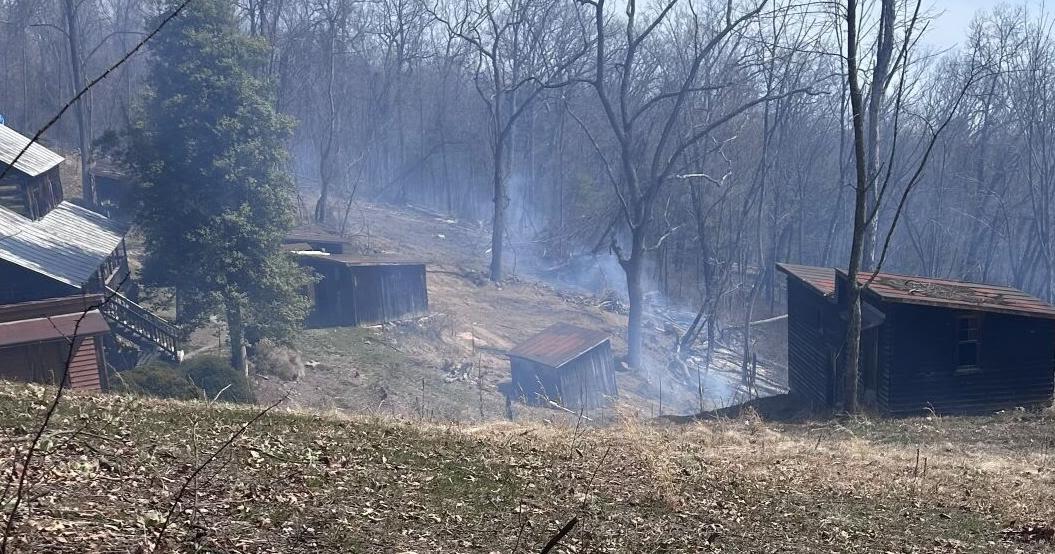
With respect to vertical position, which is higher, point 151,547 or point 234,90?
point 234,90

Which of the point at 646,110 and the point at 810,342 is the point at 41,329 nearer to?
the point at 810,342

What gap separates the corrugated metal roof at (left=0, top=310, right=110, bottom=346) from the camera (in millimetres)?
21203

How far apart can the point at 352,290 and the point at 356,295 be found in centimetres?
31

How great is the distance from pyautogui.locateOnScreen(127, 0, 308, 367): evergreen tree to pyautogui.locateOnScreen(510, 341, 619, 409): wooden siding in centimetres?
890

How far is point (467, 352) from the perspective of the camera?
34.4m

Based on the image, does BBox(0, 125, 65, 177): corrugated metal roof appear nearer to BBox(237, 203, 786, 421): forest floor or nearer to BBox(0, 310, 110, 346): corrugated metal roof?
BBox(0, 310, 110, 346): corrugated metal roof

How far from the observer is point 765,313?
46.8 m

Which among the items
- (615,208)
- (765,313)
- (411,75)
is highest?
(411,75)

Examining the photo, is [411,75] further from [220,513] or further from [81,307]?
[220,513]

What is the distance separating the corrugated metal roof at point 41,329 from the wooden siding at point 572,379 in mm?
13785

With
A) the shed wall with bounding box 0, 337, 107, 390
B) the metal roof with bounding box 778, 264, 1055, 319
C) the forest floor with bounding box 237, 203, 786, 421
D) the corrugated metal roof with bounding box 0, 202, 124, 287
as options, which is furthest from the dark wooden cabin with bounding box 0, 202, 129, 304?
the metal roof with bounding box 778, 264, 1055, 319

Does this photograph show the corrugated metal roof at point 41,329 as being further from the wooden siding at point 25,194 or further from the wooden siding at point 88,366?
the wooden siding at point 25,194

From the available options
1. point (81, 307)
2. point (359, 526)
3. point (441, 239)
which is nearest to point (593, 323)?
point (441, 239)

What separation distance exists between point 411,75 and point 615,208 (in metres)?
27.6
